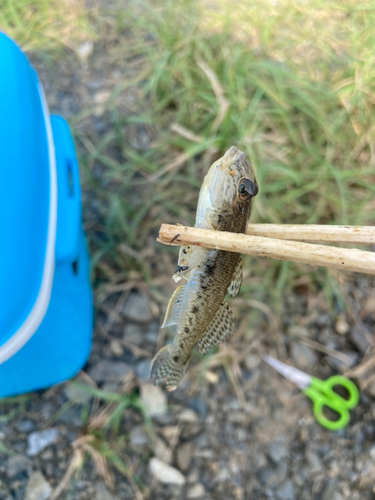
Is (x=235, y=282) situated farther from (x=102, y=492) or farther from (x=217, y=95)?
(x=217, y=95)

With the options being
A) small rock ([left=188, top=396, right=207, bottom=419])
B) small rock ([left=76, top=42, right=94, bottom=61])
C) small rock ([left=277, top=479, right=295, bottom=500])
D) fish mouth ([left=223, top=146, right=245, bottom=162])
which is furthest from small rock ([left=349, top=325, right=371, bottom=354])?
small rock ([left=76, top=42, right=94, bottom=61])

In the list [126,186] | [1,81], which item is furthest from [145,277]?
[1,81]

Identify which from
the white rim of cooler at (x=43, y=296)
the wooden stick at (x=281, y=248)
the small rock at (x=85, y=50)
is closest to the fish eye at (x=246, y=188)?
the wooden stick at (x=281, y=248)

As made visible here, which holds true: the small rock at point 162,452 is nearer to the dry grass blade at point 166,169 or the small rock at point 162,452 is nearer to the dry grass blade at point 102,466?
the dry grass blade at point 102,466

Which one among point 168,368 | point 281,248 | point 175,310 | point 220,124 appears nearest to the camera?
point 281,248

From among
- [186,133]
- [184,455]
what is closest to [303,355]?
[184,455]

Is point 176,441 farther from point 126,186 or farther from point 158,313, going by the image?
point 126,186
